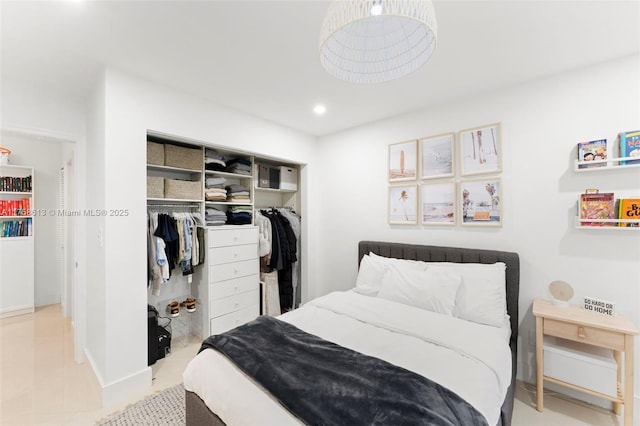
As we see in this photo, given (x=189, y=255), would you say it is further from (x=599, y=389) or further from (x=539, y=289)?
(x=599, y=389)

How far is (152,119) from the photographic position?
228 cm

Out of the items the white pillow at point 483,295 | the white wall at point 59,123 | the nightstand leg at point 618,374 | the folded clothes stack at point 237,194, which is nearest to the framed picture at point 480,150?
the white pillow at point 483,295

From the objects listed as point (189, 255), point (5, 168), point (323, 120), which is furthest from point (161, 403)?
point (5, 168)

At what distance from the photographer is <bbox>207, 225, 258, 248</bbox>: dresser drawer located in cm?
289

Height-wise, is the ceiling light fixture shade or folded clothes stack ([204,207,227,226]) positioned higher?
the ceiling light fixture shade

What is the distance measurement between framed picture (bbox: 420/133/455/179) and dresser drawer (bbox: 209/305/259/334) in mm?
2476

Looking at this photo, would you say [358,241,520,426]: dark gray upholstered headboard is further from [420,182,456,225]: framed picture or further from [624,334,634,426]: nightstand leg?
[624,334,634,426]: nightstand leg

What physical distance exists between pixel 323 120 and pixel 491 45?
177cm

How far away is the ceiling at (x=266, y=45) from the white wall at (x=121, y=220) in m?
0.21

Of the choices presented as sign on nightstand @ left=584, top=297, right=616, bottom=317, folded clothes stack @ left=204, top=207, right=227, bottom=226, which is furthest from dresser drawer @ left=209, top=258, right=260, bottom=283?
sign on nightstand @ left=584, top=297, right=616, bottom=317

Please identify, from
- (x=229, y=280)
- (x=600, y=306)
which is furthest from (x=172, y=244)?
(x=600, y=306)

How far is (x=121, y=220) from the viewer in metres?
2.12

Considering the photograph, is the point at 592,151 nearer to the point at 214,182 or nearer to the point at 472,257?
the point at 472,257

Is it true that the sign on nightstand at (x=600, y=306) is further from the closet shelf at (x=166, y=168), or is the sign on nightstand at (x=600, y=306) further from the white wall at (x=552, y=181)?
the closet shelf at (x=166, y=168)
